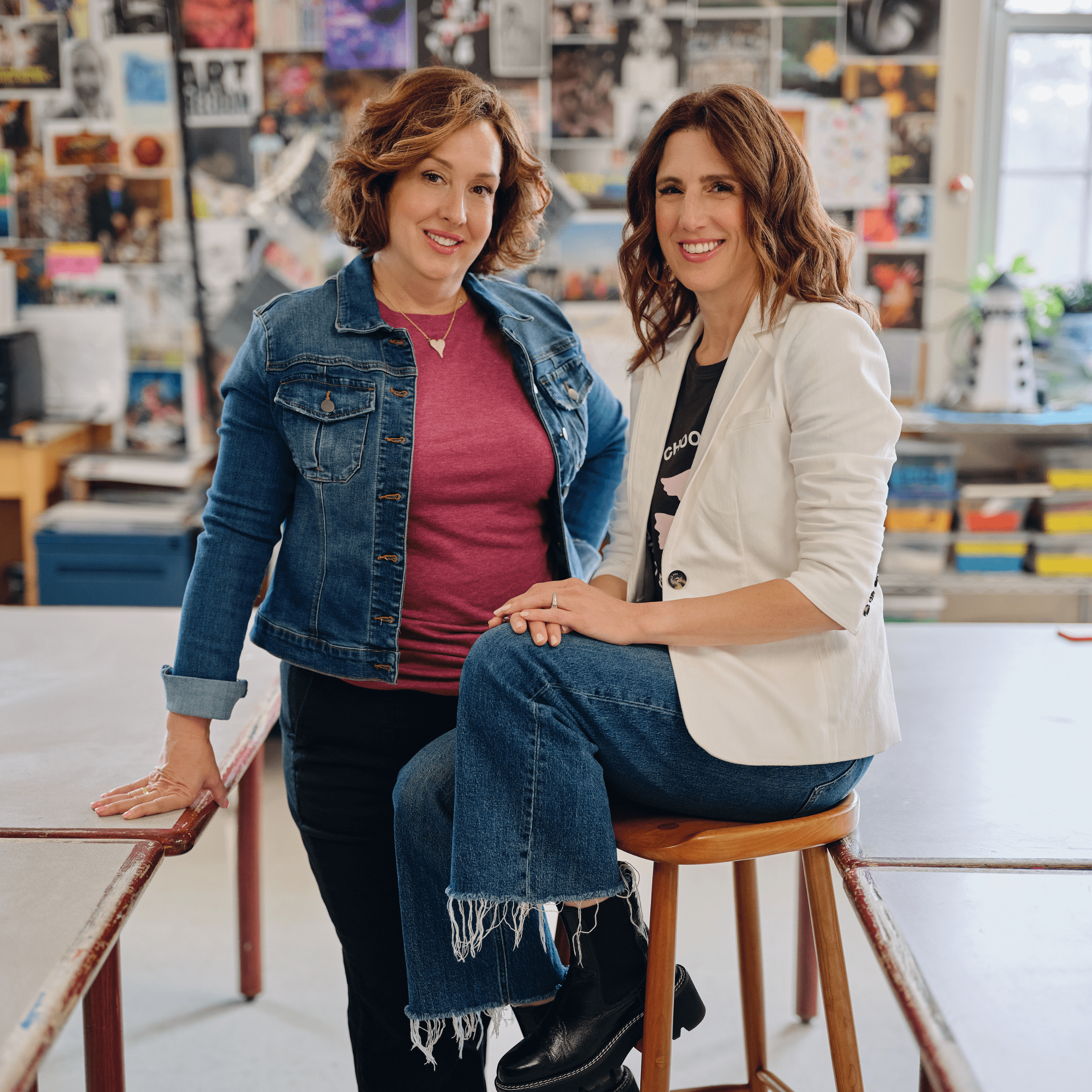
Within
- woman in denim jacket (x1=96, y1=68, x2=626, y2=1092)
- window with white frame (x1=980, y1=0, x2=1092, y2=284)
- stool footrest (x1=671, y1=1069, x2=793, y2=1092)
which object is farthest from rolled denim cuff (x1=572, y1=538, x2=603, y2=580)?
window with white frame (x1=980, y1=0, x2=1092, y2=284)

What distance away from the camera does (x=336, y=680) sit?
5.02ft

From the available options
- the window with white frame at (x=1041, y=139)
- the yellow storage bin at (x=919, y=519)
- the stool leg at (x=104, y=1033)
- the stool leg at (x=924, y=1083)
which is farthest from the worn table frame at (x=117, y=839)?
the window with white frame at (x=1041, y=139)

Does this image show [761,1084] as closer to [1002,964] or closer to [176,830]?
[1002,964]

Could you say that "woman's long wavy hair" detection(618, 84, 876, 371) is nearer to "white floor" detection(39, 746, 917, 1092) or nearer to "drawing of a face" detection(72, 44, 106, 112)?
"white floor" detection(39, 746, 917, 1092)

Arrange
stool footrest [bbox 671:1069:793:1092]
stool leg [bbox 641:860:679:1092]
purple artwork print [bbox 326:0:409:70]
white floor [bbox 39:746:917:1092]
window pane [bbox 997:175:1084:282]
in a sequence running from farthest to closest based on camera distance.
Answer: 1. window pane [bbox 997:175:1084:282]
2. purple artwork print [bbox 326:0:409:70]
3. white floor [bbox 39:746:917:1092]
4. stool footrest [bbox 671:1069:793:1092]
5. stool leg [bbox 641:860:679:1092]

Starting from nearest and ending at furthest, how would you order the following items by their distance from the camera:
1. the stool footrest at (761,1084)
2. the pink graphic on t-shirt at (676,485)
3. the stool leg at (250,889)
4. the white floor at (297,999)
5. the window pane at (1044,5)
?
1. the pink graphic on t-shirt at (676,485)
2. the stool footrest at (761,1084)
3. the white floor at (297,999)
4. the stool leg at (250,889)
5. the window pane at (1044,5)

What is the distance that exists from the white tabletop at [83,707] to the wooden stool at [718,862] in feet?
1.72

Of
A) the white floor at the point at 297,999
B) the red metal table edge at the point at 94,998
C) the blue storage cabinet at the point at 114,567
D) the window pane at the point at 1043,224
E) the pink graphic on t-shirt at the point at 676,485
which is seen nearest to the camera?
the red metal table edge at the point at 94,998

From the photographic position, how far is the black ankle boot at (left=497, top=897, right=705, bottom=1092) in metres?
1.25

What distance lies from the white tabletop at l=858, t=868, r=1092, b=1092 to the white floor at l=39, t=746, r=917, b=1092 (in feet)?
3.25

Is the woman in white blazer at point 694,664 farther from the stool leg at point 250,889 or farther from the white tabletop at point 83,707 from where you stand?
the stool leg at point 250,889

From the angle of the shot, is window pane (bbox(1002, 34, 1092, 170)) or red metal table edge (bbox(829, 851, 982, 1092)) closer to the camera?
red metal table edge (bbox(829, 851, 982, 1092))

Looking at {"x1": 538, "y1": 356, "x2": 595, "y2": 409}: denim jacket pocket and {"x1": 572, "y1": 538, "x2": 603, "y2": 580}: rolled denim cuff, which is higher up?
{"x1": 538, "y1": 356, "x2": 595, "y2": 409}: denim jacket pocket

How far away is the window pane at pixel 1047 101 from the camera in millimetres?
3697
